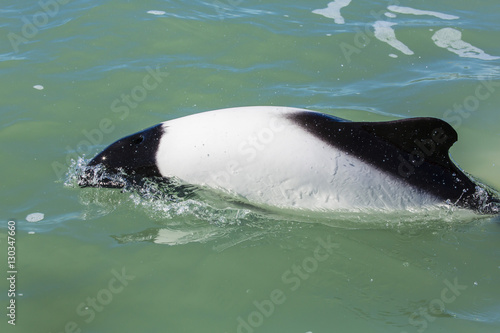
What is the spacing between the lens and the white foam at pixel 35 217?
18.8 feet

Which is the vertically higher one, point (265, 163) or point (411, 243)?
point (265, 163)

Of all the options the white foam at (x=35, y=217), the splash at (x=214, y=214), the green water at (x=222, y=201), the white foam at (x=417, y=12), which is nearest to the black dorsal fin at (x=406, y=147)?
the splash at (x=214, y=214)

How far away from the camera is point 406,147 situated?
542 centimetres

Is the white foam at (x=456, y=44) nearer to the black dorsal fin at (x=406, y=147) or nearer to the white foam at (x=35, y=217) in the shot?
the black dorsal fin at (x=406, y=147)

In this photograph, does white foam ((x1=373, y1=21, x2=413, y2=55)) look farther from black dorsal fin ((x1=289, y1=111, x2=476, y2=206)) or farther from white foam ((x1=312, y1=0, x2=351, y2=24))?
black dorsal fin ((x1=289, y1=111, x2=476, y2=206))

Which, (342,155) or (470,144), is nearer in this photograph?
(342,155)

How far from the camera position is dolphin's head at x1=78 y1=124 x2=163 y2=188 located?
234 inches

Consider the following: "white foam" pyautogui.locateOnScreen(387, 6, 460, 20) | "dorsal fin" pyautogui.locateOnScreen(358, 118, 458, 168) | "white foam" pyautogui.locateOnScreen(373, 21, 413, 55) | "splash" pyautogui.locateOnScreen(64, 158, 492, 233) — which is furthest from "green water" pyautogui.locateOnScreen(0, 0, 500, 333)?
"dorsal fin" pyautogui.locateOnScreen(358, 118, 458, 168)

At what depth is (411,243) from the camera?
5.49 m

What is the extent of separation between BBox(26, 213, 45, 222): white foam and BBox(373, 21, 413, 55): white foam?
6767 millimetres

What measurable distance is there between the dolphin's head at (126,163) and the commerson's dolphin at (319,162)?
8 cm

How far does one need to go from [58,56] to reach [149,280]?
5.68 metres

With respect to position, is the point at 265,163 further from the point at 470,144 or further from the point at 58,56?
the point at 58,56

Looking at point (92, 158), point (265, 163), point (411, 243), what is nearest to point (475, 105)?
point (411, 243)
